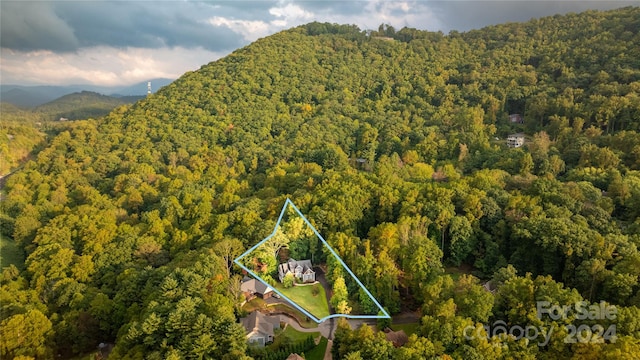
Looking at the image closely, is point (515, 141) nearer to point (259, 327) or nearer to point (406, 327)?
point (406, 327)

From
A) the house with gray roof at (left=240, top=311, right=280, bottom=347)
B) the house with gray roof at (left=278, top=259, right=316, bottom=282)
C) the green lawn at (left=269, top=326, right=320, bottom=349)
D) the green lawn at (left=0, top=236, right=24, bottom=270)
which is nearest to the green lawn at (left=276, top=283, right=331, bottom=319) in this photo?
the house with gray roof at (left=278, top=259, right=316, bottom=282)

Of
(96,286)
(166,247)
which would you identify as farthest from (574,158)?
(96,286)

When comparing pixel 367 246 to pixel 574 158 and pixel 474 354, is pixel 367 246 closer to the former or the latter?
pixel 474 354

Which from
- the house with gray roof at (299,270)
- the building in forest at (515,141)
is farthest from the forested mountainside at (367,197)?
the building in forest at (515,141)

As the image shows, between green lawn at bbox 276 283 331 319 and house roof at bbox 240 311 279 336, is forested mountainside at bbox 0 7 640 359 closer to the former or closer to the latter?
house roof at bbox 240 311 279 336

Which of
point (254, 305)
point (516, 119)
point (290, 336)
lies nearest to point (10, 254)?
point (254, 305)

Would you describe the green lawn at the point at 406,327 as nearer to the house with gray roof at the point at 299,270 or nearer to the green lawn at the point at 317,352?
the green lawn at the point at 317,352
